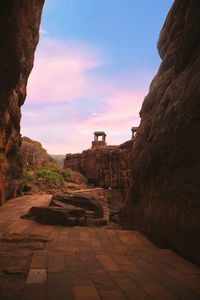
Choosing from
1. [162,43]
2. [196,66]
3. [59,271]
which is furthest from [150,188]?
[162,43]

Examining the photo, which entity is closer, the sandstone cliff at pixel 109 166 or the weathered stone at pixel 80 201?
the weathered stone at pixel 80 201

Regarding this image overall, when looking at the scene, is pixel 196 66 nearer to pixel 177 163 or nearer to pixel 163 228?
pixel 177 163

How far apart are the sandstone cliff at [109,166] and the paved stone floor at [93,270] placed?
2431 centimetres

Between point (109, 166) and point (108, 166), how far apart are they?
0.19m

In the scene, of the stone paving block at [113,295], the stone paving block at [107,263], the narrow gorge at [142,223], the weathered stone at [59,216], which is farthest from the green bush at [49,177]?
the stone paving block at [113,295]

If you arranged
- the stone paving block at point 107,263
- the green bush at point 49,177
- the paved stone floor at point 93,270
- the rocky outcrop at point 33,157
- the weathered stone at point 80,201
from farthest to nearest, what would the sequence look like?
1. the rocky outcrop at point 33,157
2. the green bush at point 49,177
3. the weathered stone at point 80,201
4. the stone paving block at point 107,263
5. the paved stone floor at point 93,270

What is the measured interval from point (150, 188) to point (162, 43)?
600 cm

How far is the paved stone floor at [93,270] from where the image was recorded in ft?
10.2

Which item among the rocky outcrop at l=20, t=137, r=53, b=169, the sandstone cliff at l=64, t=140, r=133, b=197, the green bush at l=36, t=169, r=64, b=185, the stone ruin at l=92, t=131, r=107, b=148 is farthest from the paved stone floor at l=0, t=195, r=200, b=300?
the stone ruin at l=92, t=131, r=107, b=148

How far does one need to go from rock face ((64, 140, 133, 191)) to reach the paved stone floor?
2431 cm

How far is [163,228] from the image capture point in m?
5.98

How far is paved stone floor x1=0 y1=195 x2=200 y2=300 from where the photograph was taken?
310 cm

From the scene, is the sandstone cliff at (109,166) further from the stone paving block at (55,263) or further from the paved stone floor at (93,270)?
the stone paving block at (55,263)

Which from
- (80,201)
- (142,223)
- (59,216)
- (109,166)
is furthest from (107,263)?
(109,166)
